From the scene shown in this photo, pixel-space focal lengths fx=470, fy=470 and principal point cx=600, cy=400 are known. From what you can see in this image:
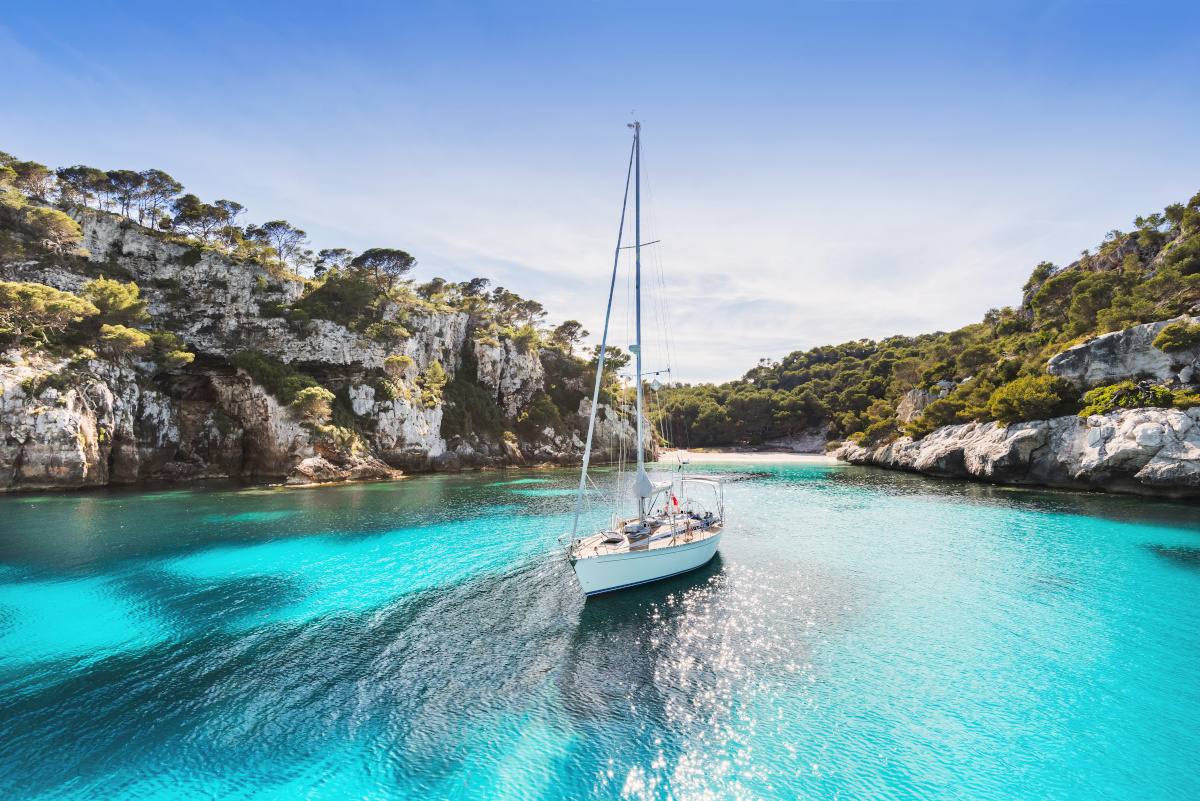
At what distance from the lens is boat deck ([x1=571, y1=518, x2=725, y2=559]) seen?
1629 centimetres

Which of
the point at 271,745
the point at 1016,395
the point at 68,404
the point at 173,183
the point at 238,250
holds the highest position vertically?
the point at 173,183

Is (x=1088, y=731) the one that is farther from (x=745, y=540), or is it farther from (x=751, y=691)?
(x=745, y=540)

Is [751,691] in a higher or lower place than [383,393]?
lower

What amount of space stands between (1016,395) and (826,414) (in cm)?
5651

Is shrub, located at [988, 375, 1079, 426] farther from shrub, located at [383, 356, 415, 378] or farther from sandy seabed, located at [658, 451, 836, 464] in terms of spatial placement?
shrub, located at [383, 356, 415, 378]

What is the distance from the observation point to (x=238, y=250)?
60.8 meters

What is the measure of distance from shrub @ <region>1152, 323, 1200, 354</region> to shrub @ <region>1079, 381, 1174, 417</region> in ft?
10.4

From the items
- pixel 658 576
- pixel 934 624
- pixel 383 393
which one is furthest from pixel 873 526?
pixel 383 393

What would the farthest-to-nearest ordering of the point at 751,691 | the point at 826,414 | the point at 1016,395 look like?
the point at 826,414
the point at 1016,395
the point at 751,691

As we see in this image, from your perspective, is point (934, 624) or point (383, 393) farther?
point (383, 393)

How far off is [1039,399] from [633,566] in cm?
4168

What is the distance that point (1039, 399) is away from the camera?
38438mm

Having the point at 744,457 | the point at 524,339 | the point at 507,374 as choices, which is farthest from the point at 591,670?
the point at 744,457

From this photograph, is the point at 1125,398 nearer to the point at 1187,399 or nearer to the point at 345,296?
the point at 1187,399
